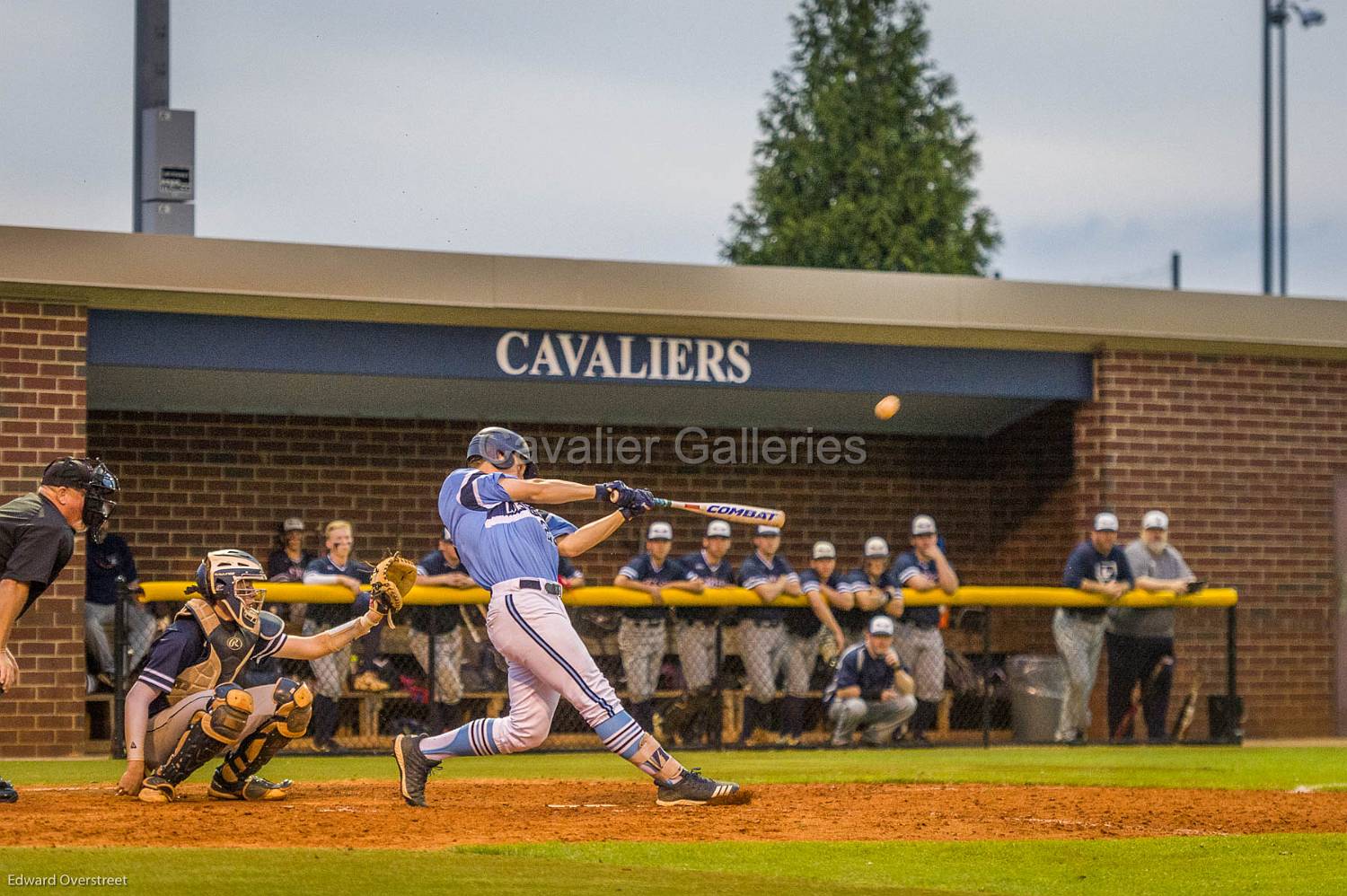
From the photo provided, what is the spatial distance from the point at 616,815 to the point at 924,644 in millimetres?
6203

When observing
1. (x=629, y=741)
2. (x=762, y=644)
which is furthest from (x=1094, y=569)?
(x=629, y=741)

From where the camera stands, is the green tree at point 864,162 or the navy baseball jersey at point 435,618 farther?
the green tree at point 864,162

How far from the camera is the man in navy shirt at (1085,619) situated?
563 inches

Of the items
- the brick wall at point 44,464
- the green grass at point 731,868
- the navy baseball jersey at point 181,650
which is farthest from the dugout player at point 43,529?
the brick wall at point 44,464

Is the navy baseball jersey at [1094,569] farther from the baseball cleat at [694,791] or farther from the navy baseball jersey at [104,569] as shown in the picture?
the navy baseball jersey at [104,569]

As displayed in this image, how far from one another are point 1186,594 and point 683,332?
4725 millimetres

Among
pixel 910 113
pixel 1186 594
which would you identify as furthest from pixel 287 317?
pixel 910 113

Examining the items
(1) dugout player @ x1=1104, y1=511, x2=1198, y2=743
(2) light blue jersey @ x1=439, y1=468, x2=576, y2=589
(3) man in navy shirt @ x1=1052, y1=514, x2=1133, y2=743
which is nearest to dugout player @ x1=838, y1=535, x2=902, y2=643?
(3) man in navy shirt @ x1=1052, y1=514, x2=1133, y2=743

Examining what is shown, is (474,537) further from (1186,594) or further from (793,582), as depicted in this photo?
(1186,594)

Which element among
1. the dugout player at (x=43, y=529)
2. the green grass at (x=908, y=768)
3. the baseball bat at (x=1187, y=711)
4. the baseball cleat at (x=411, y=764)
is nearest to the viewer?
the dugout player at (x=43, y=529)

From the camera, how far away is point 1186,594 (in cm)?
1455

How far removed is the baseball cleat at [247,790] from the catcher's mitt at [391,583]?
1160mm

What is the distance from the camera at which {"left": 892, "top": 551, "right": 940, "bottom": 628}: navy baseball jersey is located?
1406cm

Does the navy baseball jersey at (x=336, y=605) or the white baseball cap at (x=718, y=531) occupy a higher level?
the white baseball cap at (x=718, y=531)
